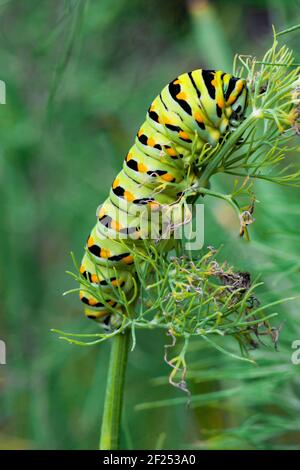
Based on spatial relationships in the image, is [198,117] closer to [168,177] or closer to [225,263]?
[168,177]

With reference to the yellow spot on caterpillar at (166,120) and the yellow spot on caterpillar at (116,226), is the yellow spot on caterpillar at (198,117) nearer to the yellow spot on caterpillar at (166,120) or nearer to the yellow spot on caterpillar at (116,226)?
the yellow spot on caterpillar at (166,120)

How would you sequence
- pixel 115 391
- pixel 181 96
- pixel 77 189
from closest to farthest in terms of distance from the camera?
pixel 181 96 → pixel 115 391 → pixel 77 189

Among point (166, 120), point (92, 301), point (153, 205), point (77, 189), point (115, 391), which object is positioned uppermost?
point (77, 189)

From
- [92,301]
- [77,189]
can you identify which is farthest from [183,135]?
[77,189]

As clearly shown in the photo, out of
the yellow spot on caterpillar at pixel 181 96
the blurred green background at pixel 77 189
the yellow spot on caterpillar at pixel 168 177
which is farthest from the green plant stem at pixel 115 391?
the blurred green background at pixel 77 189

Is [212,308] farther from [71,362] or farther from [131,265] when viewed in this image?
[71,362]

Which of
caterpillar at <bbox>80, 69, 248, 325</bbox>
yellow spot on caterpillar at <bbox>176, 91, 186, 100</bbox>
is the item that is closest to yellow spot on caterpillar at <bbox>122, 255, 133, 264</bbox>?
caterpillar at <bbox>80, 69, 248, 325</bbox>

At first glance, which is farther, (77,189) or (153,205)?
(77,189)
